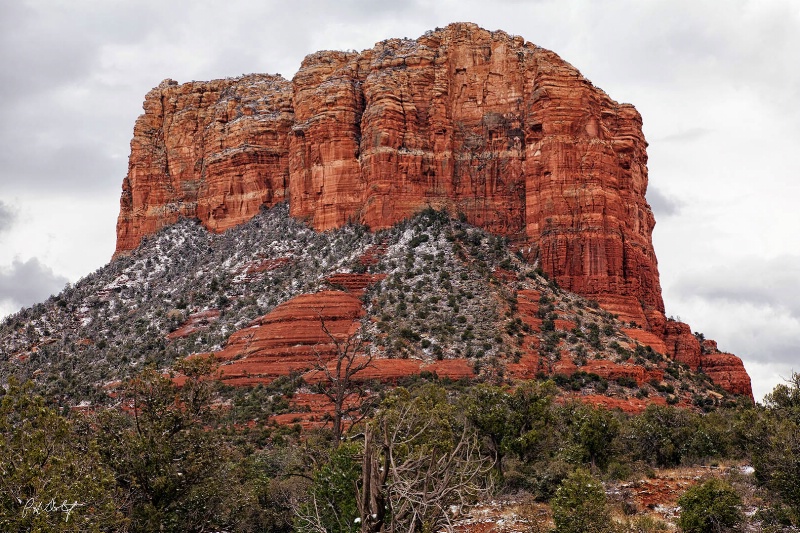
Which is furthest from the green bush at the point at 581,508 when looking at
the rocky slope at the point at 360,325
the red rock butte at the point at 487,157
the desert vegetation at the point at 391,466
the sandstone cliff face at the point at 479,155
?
the sandstone cliff face at the point at 479,155

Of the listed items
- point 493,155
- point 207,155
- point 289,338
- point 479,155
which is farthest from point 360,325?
point 207,155

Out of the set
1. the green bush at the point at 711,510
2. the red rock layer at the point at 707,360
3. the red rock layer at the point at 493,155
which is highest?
the red rock layer at the point at 493,155

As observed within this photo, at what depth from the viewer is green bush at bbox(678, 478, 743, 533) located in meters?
23.9

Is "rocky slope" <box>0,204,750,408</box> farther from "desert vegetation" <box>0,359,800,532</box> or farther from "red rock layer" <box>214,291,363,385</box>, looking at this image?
"desert vegetation" <box>0,359,800,532</box>

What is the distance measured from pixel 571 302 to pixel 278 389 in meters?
27.9

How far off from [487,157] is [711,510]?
215 feet

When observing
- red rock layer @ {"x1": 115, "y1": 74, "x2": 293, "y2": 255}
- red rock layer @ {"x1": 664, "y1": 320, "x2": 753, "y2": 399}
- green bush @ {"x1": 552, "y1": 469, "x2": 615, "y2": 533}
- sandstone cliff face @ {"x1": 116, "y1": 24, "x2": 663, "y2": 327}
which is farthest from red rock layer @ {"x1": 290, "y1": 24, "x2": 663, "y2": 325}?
green bush @ {"x1": 552, "y1": 469, "x2": 615, "y2": 533}

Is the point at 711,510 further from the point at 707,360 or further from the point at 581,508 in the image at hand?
the point at 707,360

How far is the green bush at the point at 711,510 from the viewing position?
2386 cm

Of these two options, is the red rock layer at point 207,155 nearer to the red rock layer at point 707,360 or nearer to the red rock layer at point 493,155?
the red rock layer at point 493,155

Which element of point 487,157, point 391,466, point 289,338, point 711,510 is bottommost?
point 711,510

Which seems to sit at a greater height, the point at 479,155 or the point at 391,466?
the point at 479,155

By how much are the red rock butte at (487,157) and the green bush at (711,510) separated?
180ft

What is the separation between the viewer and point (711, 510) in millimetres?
23812
